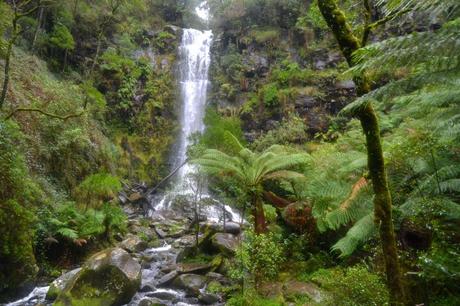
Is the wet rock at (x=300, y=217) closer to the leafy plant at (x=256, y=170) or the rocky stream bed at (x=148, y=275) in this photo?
the leafy plant at (x=256, y=170)

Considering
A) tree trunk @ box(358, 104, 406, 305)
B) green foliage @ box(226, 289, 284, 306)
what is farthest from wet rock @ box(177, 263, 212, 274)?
tree trunk @ box(358, 104, 406, 305)

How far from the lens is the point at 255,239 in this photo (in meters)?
5.46

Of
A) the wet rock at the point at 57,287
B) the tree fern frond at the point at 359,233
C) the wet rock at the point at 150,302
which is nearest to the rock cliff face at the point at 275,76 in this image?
the wet rock at the point at 150,302

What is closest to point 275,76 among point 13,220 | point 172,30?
point 172,30

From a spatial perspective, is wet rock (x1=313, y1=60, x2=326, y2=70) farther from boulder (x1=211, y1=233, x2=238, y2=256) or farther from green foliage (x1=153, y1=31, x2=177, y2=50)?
boulder (x1=211, y1=233, x2=238, y2=256)

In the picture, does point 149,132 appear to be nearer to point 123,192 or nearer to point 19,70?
point 123,192

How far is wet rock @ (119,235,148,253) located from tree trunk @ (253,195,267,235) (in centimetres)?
373

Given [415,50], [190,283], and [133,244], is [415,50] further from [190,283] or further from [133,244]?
[133,244]

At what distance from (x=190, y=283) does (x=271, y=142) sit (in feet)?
23.9

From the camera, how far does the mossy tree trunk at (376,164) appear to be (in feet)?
9.34

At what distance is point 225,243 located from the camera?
7688 millimetres

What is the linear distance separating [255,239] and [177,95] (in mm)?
13602

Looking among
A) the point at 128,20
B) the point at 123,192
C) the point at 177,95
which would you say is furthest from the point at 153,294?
the point at 128,20

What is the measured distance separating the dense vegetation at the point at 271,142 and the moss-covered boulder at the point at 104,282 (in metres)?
0.87
